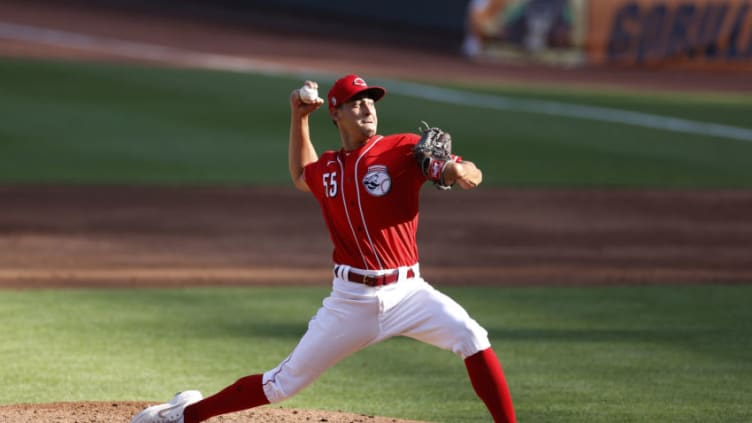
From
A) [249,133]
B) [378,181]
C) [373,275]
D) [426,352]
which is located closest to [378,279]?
[373,275]

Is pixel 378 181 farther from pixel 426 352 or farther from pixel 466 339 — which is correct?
pixel 426 352

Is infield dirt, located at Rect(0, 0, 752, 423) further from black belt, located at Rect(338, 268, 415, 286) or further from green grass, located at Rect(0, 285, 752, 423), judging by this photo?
black belt, located at Rect(338, 268, 415, 286)

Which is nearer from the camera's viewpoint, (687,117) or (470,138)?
(470,138)

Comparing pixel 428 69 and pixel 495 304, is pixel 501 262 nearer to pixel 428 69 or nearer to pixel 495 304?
pixel 495 304

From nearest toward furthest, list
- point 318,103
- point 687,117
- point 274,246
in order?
point 318,103, point 274,246, point 687,117

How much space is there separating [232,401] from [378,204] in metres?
1.19

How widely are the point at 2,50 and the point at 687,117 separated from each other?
14.2 m

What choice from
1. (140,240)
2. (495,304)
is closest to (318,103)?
(495,304)

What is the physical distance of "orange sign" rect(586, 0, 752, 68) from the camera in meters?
25.9

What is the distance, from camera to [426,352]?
850cm

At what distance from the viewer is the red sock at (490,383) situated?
18.3 ft

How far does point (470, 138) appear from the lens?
19.8 meters

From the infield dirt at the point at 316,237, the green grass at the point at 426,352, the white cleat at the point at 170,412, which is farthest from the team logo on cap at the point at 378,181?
the infield dirt at the point at 316,237

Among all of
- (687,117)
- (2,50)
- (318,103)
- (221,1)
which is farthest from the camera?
(221,1)
